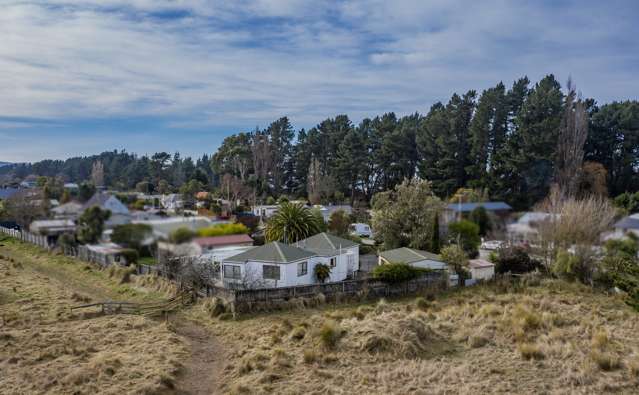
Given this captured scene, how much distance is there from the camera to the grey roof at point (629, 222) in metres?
22.2

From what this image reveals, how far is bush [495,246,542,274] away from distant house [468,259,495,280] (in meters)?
0.75

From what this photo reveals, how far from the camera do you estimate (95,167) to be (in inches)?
341

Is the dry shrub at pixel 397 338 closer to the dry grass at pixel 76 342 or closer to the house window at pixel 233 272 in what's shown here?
the dry grass at pixel 76 342

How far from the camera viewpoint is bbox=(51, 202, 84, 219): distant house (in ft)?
24.4

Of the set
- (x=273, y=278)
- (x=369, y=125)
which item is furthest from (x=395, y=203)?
(x=369, y=125)

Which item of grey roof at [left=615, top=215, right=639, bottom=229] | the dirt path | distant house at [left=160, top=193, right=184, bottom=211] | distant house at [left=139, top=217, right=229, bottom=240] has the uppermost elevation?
distant house at [left=160, top=193, right=184, bottom=211]

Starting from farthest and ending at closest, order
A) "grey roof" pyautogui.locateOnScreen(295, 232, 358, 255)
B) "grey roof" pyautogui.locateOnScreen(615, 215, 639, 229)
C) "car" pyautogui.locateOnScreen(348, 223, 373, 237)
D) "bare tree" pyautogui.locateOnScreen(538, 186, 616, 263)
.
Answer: "car" pyautogui.locateOnScreen(348, 223, 373, 237) < "grey roof" pyautogui.locateOnScreen(295, 232, 358, 255) < "grey roof" pyautogui.locateOnScreen(615, 215, 639, 229) < "bare tree" pyautogui.locateOnScreen(538, 186, 616, 263)

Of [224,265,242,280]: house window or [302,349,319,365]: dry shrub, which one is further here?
[224,265,242,280]: house window

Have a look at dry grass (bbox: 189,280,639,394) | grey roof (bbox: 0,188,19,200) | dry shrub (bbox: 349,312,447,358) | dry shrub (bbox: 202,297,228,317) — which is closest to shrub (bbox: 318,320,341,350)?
dry grass (bbox: 189,280,639,394)

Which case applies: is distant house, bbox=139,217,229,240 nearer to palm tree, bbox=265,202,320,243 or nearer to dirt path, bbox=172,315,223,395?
dirt path, bbox=172,315,223,395

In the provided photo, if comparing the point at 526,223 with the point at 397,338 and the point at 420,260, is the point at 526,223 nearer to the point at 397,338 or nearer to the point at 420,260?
the point at 397,338

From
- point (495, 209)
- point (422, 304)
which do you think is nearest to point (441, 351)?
point (495, 209)

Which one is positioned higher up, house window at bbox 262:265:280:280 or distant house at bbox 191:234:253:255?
distant house at bbox 191:234:253:255

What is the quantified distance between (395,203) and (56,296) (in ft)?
69.5
